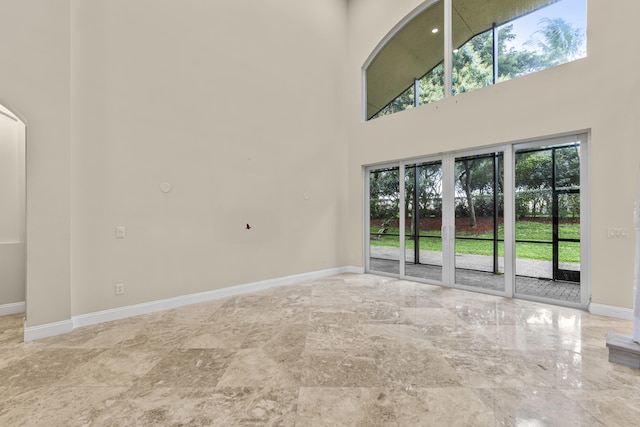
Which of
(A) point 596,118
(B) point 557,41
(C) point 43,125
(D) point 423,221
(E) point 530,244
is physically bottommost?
(E) point 530,244

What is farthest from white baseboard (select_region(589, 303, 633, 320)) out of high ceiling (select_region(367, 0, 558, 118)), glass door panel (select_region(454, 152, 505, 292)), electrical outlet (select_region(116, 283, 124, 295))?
electrical outlet (select_region(116, 283, 124, 295))

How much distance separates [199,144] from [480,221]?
15.3 ft

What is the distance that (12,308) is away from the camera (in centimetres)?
372

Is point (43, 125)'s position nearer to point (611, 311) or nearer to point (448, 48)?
point (448, 48)

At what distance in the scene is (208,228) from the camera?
4.34 metres

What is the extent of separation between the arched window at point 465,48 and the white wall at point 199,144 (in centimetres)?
125

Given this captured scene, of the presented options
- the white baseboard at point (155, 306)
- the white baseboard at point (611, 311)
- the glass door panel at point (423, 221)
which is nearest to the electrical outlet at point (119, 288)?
the white baseboard at point (155, 306)

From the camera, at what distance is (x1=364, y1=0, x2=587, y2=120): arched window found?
13.2 ft

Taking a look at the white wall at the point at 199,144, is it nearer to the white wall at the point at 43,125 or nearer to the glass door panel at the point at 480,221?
the white wall at the point at 43,125

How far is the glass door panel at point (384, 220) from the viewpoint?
19.1 feet

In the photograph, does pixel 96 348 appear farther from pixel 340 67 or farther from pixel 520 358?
pixel 340 67

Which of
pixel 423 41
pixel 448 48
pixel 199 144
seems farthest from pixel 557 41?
pixel 199 144

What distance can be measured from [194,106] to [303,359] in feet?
12.4

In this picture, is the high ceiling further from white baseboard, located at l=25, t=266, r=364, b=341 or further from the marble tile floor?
the marble tile floor
